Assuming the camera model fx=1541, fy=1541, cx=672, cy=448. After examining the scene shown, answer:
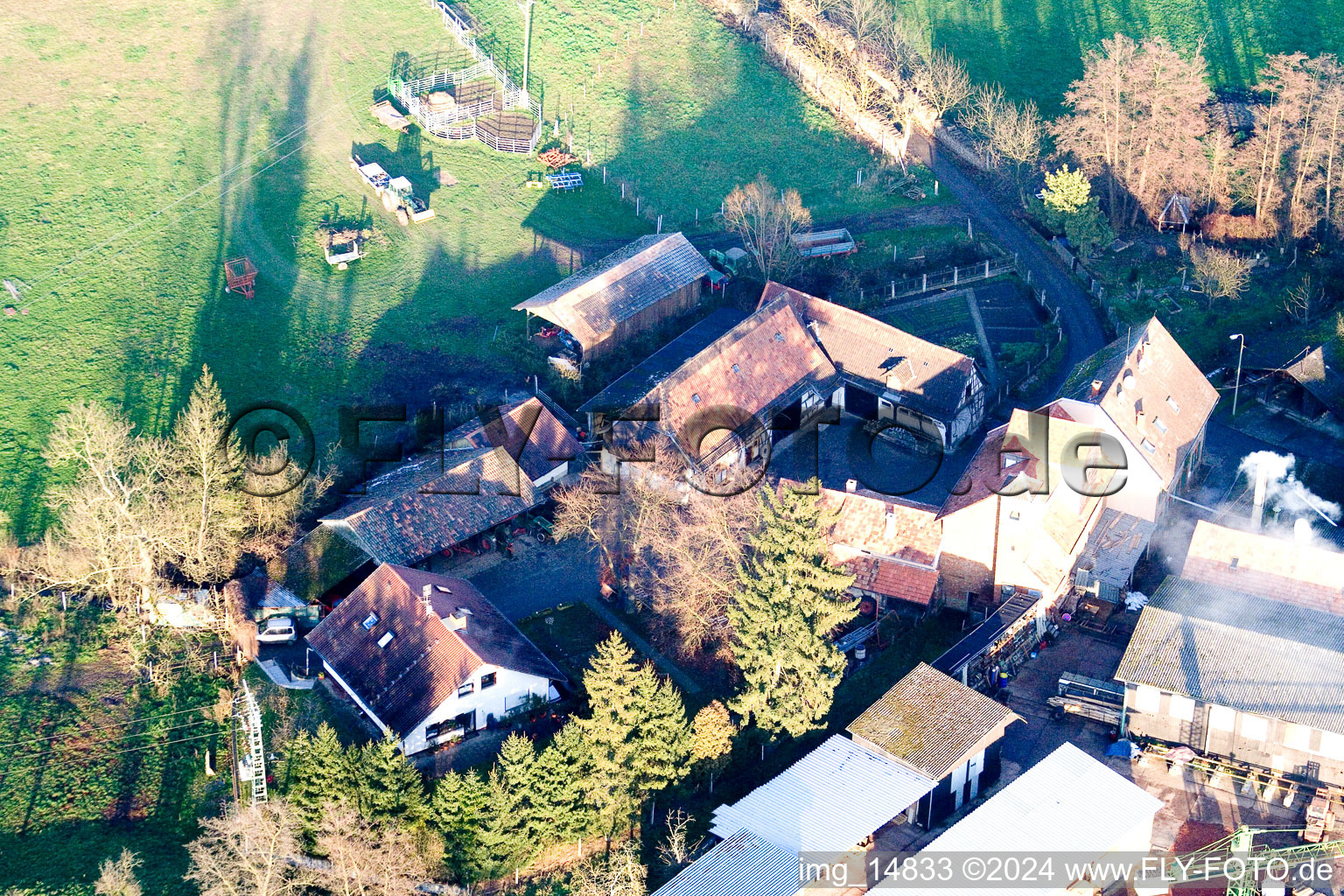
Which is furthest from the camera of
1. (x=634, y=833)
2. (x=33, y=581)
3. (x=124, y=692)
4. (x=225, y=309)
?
(x=225, y=309)

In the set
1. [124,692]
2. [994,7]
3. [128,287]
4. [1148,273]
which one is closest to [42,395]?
[128,287]

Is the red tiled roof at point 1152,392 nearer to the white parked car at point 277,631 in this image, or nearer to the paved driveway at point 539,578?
the paved driveway at point 539,578

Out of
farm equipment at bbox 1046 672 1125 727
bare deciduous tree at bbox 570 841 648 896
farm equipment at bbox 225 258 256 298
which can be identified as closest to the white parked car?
bare deciduous tree at bbox 570 841 648 896

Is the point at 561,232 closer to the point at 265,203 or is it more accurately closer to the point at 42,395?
the point at 265,203

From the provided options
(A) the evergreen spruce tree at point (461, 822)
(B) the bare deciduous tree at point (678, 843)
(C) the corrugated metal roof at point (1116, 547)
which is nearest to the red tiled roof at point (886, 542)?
(C) the corrugated metal roof at point (1116, 547)

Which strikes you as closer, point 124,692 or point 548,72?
point 124,692

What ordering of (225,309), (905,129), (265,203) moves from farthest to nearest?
(905,129) < (265,203) < (225,309)
